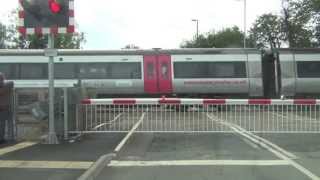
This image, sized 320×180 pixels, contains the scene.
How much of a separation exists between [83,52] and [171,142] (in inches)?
904

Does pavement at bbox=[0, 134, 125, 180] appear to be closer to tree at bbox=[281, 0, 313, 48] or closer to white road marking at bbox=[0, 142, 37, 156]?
white road marking at bbox=[0, 142, 37, 156]

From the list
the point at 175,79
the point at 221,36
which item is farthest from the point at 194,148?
the point at 221,36

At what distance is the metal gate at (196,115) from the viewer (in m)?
17.8

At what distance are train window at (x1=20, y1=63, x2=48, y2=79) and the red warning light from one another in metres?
23.1

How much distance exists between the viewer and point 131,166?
12102 mm

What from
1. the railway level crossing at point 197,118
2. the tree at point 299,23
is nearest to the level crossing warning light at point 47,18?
the railway level crossing at point 197,118

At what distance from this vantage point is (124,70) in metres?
38.0

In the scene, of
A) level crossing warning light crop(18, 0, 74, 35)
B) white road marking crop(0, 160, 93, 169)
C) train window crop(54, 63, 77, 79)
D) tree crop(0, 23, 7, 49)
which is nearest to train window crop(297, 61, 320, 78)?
train window crop(54, 63, 77, 79)

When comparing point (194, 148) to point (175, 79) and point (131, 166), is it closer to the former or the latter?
point (131, 166)

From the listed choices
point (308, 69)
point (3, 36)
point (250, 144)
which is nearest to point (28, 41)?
point (3, 36)

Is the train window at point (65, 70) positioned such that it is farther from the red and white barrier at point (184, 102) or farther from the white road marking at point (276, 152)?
the red and white barrier at point (184, 102)

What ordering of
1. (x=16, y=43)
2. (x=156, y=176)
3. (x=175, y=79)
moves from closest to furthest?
(x=156, y=176)
(x=175, y=79)
(x=16, y=43)

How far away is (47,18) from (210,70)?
23.3 metres

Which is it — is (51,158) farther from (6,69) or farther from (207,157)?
(6,69)
